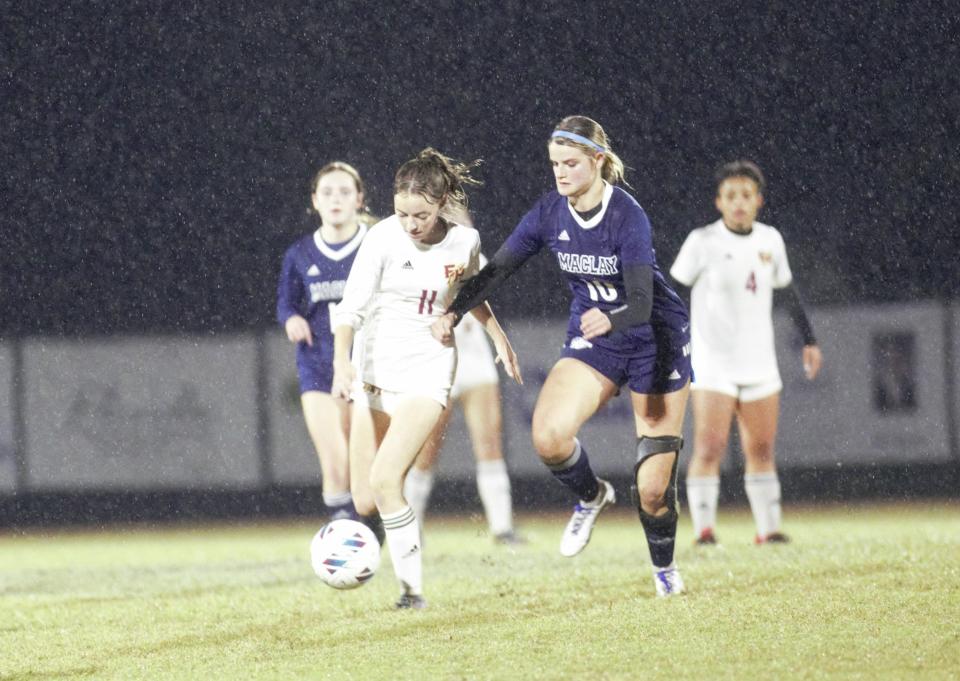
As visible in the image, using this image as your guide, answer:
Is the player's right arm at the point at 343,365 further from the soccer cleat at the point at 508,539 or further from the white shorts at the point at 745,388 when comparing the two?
the soccer cleat at the point at 508,539

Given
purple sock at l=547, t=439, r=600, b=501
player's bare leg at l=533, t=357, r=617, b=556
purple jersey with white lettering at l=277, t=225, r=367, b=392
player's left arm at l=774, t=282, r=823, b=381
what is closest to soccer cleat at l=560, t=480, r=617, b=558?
purple sock at l=547, t=439, r=600, b=501

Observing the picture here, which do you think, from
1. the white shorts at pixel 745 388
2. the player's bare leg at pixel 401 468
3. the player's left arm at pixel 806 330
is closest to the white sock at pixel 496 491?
the white shorts at pixel 745 388

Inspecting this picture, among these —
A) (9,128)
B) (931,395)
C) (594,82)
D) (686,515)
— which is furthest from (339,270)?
(9,128)

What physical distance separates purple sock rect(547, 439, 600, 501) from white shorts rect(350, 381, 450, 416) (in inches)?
24.7

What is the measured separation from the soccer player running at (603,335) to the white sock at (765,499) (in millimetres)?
2374

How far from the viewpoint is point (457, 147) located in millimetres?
14062

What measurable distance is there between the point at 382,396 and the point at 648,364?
1.12 meters

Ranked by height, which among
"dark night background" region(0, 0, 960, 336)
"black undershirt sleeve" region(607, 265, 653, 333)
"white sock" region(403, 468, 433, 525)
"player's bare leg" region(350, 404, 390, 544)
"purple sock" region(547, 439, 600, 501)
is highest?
"dark night background" region(0, 0, 960, 336)

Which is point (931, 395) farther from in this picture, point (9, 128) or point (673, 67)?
point (9, 128)

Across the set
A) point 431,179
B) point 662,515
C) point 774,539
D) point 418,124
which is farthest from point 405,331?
point 418,124

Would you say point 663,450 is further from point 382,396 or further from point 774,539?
point 774,539

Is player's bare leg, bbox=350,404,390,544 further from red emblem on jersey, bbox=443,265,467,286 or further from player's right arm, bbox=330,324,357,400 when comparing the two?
red emblem on jersey, bbox=443,265,467,286

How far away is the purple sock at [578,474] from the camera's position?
5.66 meters

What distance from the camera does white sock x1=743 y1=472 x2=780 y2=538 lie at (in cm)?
782
